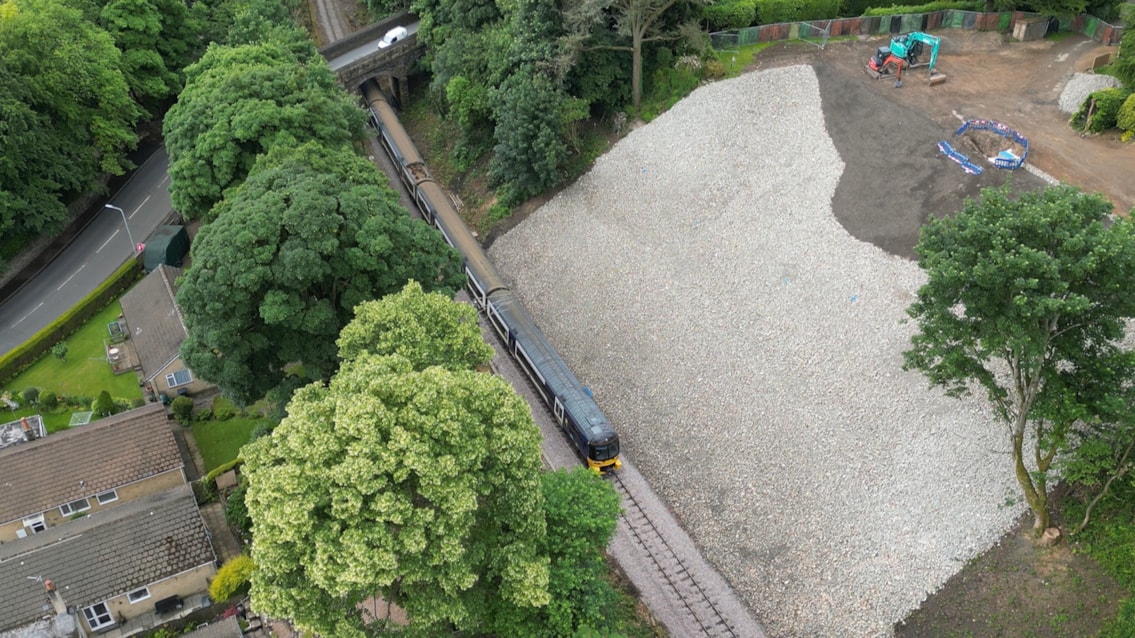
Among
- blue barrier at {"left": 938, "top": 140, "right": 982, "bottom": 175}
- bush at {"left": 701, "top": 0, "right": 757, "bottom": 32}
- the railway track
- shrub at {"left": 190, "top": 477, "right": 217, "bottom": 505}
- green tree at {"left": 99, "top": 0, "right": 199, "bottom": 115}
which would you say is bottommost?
the railway track

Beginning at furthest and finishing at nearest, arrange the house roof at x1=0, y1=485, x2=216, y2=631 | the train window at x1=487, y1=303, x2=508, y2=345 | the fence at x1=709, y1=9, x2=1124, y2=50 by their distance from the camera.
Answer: the fence at x1=709, y1=9, x2=1124, y2=50
the train window at x1=487, y1=303, x2=508, y2=345
the house roof at x1=0, y1=485, x2=216, y2=631

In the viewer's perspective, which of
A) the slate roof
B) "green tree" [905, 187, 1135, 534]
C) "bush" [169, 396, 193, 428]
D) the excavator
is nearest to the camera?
"green tree" [905, 187, 1135, 534]

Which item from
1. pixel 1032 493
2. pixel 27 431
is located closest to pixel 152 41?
pixel 27 431

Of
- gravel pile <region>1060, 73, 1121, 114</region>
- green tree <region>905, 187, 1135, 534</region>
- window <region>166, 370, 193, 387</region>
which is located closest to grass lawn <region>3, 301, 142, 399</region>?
window <region>166, 370, 193, 387</region>

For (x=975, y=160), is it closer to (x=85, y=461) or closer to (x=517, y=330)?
(x=517, y=330)

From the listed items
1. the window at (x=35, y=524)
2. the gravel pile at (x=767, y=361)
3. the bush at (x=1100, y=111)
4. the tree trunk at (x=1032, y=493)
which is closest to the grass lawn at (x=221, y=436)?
the window at (x=35, y=524)

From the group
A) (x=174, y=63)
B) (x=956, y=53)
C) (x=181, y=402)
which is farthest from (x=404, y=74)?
Result: (x=956, y=53)

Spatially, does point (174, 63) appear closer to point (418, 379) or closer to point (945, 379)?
point (418, 379)

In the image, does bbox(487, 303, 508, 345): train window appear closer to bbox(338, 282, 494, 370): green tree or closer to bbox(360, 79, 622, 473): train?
bbox(360, 79, 622, 473): train
